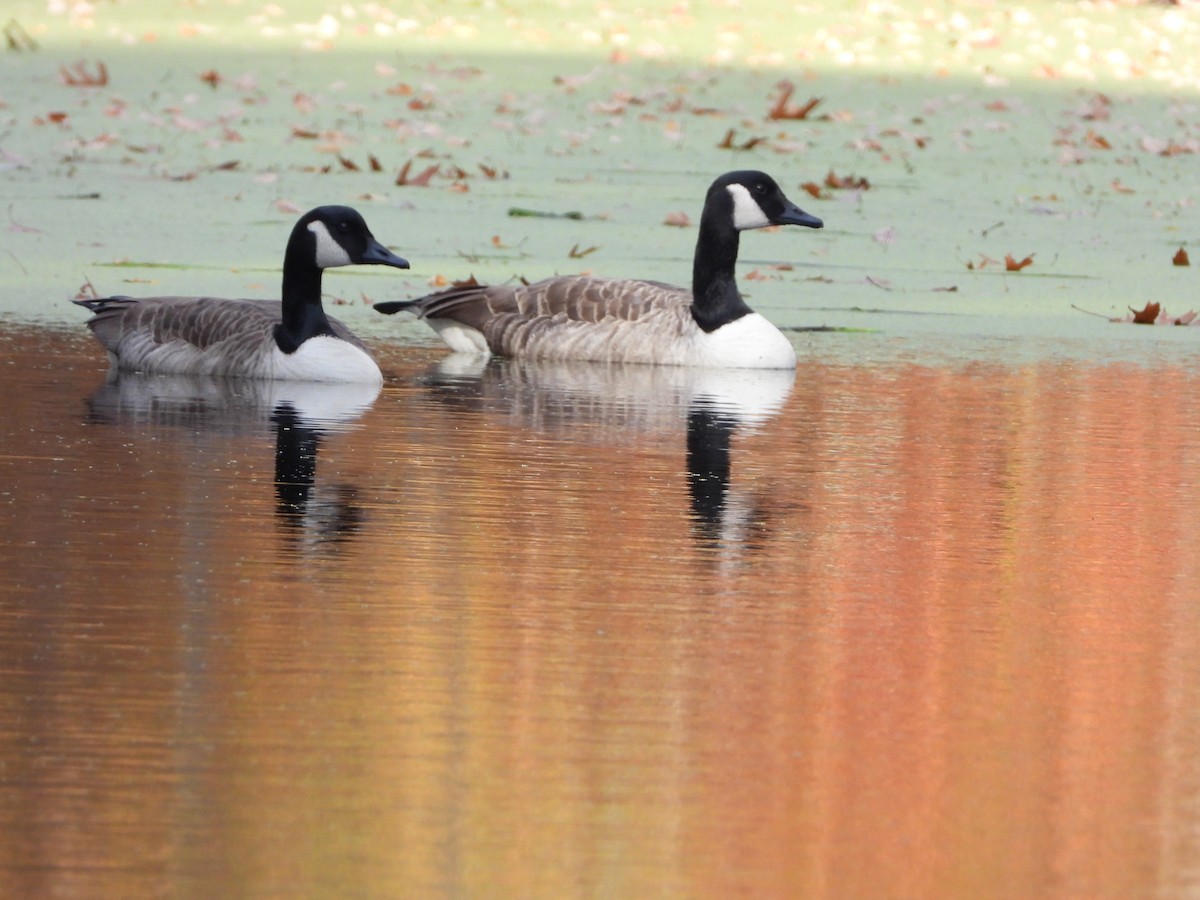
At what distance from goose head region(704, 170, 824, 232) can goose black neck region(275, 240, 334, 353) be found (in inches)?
85.9

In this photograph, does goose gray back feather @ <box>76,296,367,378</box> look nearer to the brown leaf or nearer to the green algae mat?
the green algae mat

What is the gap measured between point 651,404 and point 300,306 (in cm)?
147

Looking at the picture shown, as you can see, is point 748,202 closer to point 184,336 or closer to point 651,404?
point 651,404

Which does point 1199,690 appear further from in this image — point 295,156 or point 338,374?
point 295,156

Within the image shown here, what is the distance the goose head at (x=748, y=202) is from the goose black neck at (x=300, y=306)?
2.18 meters

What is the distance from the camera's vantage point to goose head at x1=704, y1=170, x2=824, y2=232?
11.0 m

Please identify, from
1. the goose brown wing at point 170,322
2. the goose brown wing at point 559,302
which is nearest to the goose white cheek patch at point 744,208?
the goose brown wing at point 559,302

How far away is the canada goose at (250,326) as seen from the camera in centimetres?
935

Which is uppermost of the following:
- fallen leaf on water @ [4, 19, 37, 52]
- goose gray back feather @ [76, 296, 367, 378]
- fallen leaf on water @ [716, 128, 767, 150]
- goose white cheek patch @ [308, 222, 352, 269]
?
fallen leaf on water @ [4, 19, 37, 52]

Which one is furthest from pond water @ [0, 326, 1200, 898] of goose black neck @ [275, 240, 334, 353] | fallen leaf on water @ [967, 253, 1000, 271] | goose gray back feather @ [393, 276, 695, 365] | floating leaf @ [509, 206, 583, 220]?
floating leaf @ [509, 206, 583, 220]

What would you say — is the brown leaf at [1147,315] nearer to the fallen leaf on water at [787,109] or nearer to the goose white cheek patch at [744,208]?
the goose white cheek patch at [744,208]

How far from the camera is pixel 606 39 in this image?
2109 centimetres

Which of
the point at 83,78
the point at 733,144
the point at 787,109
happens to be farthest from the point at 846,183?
the point at 83,78

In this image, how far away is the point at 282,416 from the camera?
8219 millimetres
